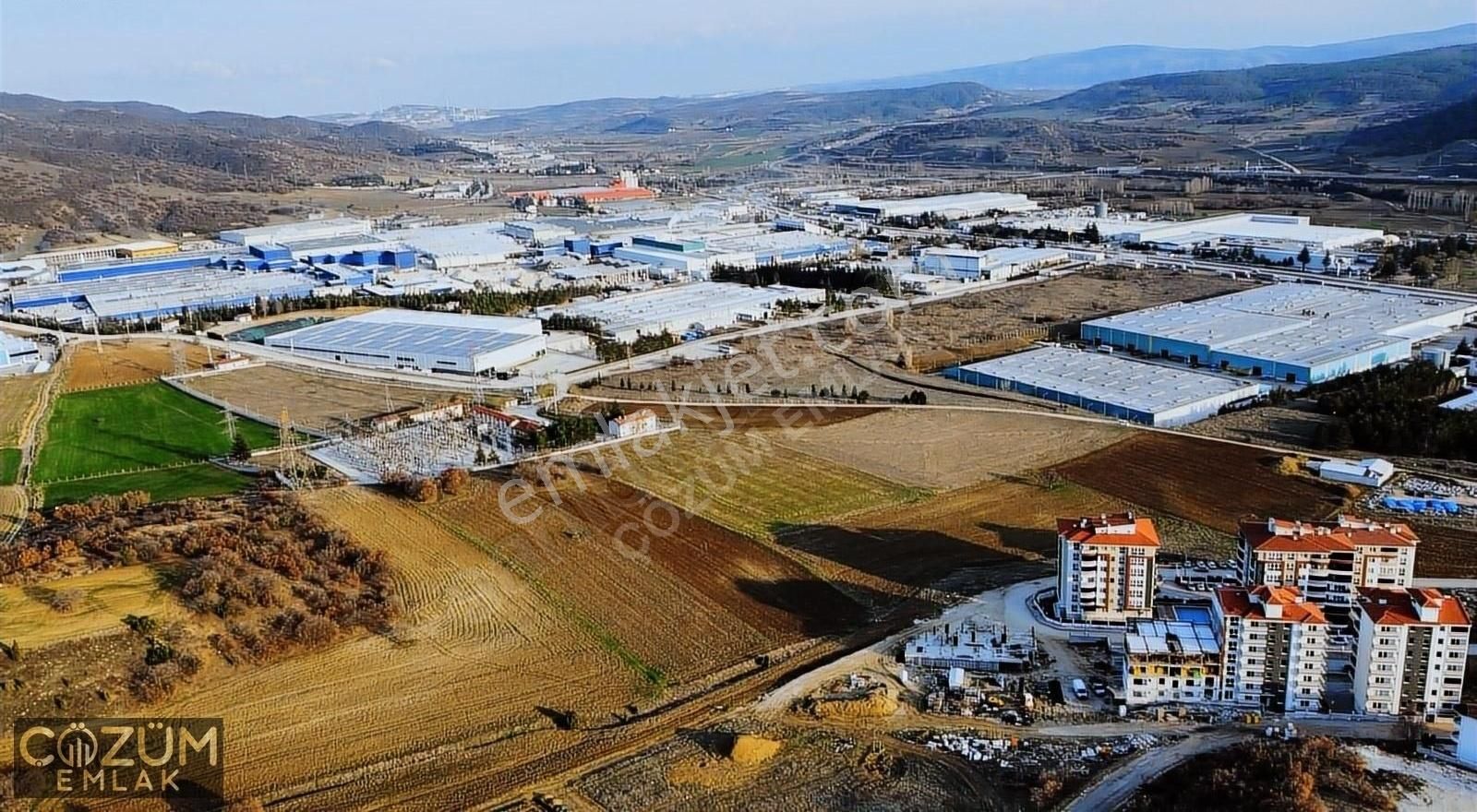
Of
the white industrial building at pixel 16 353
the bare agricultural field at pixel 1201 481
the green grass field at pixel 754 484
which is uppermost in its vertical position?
the white industrial building at pixel 16 353

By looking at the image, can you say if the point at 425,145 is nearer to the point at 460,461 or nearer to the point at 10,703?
the point at 460,461

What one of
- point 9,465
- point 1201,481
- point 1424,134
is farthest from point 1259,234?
point 9,465

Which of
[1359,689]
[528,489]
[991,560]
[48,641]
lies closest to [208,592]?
[48,641]

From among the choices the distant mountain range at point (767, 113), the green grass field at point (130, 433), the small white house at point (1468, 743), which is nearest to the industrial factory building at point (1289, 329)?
the small white house at point (1468, 743)

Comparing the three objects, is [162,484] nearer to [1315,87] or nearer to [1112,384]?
[1112,384]

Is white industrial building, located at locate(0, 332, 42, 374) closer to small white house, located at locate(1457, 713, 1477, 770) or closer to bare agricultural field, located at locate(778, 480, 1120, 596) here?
bare agricultural field, located at locate(778, 480, 1120, 596)

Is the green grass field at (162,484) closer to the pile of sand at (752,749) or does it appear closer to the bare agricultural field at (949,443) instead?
the bare agricultural field at (949,443)

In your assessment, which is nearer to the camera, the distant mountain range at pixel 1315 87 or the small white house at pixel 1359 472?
the small white house at pixel 1359 472
